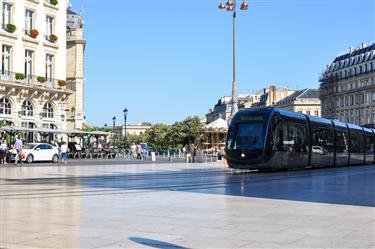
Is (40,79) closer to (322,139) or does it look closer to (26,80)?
(26,80)

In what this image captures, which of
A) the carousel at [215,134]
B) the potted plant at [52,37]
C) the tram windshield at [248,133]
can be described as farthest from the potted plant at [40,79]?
the tram windshield at [248,133]

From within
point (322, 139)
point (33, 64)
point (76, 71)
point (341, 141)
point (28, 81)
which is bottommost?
point (341, 141)

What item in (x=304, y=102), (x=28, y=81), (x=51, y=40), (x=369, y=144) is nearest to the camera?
(x=369, y=144)

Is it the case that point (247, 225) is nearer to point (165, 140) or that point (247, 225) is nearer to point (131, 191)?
point (131, 191)

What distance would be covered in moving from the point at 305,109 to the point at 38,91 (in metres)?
96.4

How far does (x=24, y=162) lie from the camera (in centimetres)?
4031

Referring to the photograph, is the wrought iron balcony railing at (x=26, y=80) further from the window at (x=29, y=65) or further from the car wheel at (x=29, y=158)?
the car wheel at (x=29, y=158)

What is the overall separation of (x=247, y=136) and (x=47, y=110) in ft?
109

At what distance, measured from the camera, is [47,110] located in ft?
182

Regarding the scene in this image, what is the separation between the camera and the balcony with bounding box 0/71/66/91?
50.0 metres

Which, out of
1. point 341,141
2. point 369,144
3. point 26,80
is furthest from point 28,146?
point 369,144

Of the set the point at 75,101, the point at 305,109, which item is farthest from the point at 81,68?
the point at 305,109

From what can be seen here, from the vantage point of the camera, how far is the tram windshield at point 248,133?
26.1 m

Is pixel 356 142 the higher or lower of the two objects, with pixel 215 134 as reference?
lower
